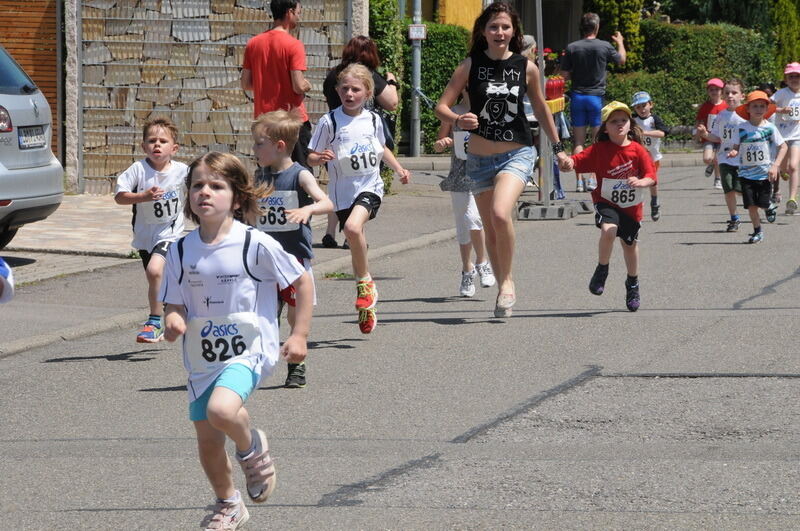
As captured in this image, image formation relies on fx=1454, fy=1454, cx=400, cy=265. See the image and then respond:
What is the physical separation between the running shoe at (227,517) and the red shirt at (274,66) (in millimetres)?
7934

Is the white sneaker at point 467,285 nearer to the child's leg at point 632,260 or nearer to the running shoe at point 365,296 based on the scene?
the child's leg at point 632,260

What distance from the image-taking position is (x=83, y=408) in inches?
287

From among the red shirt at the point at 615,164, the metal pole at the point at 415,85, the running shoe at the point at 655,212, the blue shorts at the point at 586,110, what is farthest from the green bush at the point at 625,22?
the red shirt at the point at 615,164

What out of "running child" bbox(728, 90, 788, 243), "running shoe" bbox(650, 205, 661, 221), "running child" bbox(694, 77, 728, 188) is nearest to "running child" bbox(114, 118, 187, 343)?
"running child" bbox(728, 90, 788, 243)

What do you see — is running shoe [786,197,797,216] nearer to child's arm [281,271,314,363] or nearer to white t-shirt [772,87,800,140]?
white t-shirt [772,87,800,140]

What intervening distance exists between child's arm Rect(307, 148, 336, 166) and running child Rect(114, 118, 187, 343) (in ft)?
2.57

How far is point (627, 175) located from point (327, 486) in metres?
5.04

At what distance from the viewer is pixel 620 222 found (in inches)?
400

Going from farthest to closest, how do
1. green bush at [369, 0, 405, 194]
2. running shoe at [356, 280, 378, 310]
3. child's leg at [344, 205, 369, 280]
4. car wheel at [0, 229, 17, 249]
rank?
1. green bush at [369, 0, 405, 194]
2. car wheel at [0, 229, 17, 249]
3. child's leg at [344, 205, 369, 280]
4. running shoe at [356, 280, 378, 310]

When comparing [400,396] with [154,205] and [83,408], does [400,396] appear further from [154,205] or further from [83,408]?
[154,205]

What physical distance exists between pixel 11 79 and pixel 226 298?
7516mm

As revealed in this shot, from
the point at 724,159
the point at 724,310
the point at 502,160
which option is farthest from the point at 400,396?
the point at 724,159

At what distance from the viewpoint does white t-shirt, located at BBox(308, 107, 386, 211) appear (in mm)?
9289

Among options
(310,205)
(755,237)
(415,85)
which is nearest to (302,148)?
(755,237)
